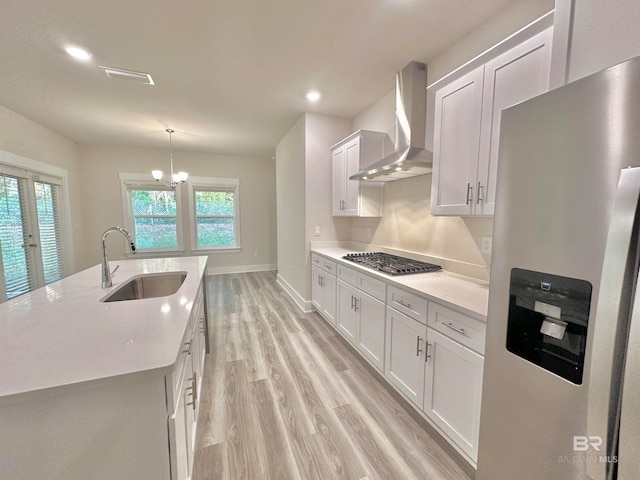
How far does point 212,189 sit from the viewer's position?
6.01 m

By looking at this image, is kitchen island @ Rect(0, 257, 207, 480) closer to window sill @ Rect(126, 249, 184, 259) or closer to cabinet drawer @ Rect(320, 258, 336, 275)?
cabinet drawer @ Rect(320, 258, 336, 275)

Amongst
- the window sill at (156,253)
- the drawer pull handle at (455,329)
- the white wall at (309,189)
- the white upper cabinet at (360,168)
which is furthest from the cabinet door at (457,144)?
the window sill at (156,253)

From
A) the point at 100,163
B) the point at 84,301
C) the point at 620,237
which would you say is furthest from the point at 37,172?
the point at 620,237

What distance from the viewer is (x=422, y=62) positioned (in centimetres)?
242

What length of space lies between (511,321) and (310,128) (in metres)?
3.35

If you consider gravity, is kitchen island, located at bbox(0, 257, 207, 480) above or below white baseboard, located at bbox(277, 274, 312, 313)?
above

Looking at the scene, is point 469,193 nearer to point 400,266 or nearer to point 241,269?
point 400,266

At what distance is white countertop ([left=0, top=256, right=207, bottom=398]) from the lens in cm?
79

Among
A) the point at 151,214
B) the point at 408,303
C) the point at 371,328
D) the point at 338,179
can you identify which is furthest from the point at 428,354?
the point at 151,214

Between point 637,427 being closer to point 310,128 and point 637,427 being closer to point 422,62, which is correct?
point 422,62

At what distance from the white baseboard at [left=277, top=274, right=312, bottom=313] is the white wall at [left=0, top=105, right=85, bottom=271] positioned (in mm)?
3901

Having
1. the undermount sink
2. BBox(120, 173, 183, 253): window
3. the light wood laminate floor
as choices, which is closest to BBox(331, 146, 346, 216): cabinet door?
the light wood laminate floor

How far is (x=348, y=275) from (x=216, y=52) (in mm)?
2397

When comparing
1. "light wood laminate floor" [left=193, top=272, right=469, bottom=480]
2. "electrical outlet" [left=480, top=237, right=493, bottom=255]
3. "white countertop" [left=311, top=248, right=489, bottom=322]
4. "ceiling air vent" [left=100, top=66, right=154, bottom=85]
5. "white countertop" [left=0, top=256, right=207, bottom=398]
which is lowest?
"light wood laminate floor" [left=193, top=272, right=469, bottom=480]
